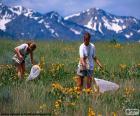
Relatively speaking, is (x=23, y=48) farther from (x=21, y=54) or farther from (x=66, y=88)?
(x=66, y=88)

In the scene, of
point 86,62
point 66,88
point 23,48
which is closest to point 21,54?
point 23,48

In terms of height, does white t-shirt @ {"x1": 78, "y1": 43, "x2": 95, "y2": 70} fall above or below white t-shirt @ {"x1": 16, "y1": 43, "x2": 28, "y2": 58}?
below

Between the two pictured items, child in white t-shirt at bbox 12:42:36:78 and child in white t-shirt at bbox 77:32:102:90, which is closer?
child in white t-shirt at bbox 77:32:102:90

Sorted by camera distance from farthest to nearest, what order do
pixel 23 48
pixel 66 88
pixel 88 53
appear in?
pixel 23 48
pixel 88 53
pixel 66 88

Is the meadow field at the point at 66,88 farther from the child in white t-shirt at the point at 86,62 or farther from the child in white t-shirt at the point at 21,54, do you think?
the child in white t-shirt at the point at 86,62

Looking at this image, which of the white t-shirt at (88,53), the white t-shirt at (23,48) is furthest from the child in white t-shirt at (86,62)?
the white t-shirt at (23,48)

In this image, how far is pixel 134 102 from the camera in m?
10.3

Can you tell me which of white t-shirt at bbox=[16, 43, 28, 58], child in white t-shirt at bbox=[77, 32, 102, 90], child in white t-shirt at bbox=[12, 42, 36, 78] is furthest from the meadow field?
white t-shirt at bbox=[16, 43, 28, 58]

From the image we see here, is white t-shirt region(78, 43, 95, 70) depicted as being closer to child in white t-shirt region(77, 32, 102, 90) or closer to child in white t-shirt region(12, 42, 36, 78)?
child in white t-shirt region(77, 32, 102, 90)

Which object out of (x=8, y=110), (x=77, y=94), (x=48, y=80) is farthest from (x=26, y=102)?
(x=48, y=80)

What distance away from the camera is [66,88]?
39.0 ft

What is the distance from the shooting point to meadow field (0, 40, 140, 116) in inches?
372

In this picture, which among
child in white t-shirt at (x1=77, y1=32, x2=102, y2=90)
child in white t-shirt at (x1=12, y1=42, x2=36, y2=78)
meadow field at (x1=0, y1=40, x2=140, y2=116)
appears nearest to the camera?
meadow field at (x1=0, y1=40, x2=140, y2=116)

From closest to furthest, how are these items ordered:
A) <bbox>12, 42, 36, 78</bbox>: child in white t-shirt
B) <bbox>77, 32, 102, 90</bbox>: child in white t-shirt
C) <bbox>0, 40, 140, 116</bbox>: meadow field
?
<bbox>0, 40, 140, 116</bbox>: meadow field, <bbox>77, 32, 102, 90</bbox>: child in white t-shirt, <bbox>12, 42, 36, 78</bbox>: child in white t-shirt
